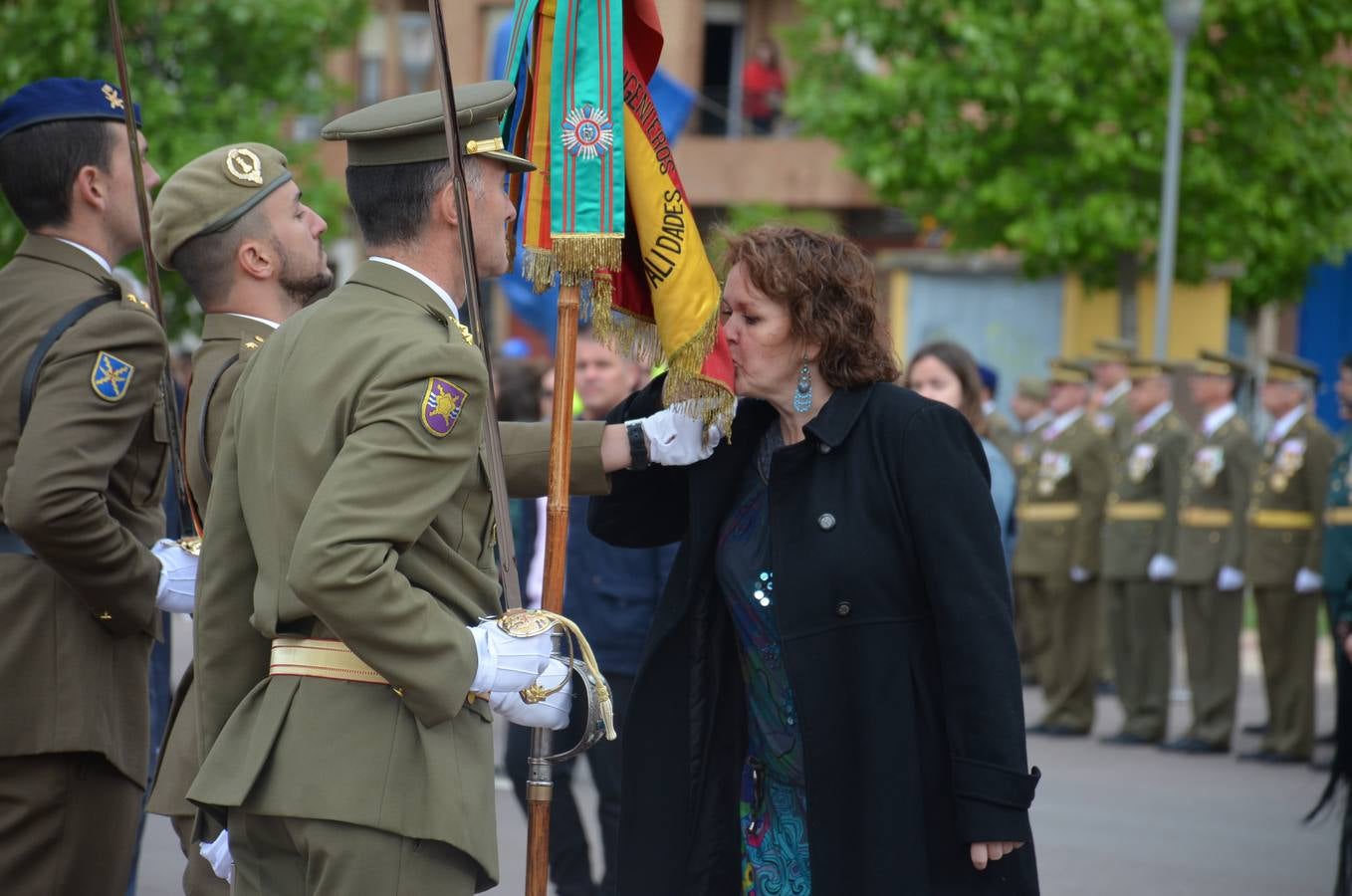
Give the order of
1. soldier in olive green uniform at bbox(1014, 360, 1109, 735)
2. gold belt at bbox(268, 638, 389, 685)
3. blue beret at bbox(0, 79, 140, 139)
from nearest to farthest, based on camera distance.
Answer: gold belt at bbox(268, 638, 389, 685) → blue beret at bbox(0, 79, 140, 139) → soldier in olive green uniform at bbox(1014, 360, 1109, 735)

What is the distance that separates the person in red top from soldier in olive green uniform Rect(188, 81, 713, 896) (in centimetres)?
2435

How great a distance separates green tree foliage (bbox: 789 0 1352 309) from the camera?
1817 centimetres

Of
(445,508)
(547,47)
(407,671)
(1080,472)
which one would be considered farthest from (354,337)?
(1080,472)

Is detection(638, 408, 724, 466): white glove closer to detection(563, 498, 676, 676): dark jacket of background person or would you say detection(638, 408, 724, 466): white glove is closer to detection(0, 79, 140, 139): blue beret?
detection(0, 79, 140, 139): blue beret

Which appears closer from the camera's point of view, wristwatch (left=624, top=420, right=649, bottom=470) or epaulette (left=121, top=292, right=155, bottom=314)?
wristwatch (left=624, top=420, right=649, bottom=470)

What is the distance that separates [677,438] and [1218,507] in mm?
8107

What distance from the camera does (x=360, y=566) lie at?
2.69 meters

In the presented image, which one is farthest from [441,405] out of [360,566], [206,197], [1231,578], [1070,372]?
[1070,372]

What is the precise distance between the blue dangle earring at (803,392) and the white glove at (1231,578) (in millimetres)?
7852

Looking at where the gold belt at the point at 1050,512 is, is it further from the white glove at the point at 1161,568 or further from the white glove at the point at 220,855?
the white glove at the point at 220,855

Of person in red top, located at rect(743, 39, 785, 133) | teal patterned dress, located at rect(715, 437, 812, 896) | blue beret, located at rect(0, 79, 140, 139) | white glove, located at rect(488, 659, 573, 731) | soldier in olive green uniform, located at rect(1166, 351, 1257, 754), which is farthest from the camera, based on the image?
person in red top, located at rect(743, 39, 785, 133)

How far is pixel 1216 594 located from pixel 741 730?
7.95m

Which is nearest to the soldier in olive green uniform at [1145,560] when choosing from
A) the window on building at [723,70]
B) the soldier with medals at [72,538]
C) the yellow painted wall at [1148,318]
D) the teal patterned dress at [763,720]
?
the teal patterned dress at [763,720]

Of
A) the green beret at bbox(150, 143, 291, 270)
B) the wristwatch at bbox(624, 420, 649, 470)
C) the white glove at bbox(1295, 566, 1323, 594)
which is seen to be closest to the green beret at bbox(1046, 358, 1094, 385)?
the white glove at bbox(1295, 566, 1323, 594)
